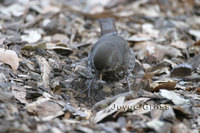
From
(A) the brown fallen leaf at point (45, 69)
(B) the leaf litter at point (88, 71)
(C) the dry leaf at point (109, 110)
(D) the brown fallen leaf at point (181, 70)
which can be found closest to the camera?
(B) the leaf litter at point (88, 71)

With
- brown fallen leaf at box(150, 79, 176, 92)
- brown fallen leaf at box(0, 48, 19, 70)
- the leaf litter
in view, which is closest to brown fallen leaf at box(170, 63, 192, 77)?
the leaf litter

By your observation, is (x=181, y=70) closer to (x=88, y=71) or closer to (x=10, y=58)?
(x=88, y=71)

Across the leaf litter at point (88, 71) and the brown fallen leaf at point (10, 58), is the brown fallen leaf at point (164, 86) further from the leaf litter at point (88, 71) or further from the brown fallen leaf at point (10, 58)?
the brown fallen leaf at point (10, 58)

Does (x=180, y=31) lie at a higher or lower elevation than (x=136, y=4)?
lower

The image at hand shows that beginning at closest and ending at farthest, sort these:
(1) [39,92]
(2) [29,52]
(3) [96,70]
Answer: (1) [39,92] → (3) [96,70] → (2) [29,52]

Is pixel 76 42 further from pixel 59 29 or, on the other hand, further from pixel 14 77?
pixel 14 77

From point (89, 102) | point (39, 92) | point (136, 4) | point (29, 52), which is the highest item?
point (136, 4)

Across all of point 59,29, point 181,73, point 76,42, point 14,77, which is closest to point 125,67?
point 181,73

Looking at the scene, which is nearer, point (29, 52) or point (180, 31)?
point (29, 52)

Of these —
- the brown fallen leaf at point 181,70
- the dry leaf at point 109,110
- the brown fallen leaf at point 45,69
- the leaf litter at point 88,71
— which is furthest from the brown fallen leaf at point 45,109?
the brown fallen leaf at point 181,70
